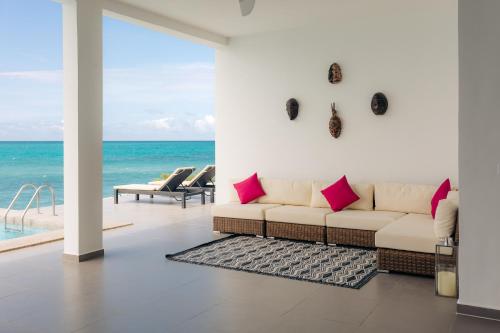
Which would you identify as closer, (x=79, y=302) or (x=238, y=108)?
(x=79, y=302)

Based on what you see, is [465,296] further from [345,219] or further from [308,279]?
[345,219]

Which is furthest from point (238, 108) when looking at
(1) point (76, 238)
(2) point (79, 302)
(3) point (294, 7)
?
(2) point (79, 302)

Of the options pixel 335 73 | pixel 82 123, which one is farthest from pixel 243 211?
pixel 82 123

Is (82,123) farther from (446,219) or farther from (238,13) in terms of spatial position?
(446,219)

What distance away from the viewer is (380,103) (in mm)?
7168

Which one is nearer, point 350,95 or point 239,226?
point 239,226

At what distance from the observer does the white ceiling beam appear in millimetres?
6341

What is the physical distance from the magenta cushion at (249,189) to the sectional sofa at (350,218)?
99mm

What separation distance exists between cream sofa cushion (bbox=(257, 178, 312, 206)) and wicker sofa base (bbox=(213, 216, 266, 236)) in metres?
0.68

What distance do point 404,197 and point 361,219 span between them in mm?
776

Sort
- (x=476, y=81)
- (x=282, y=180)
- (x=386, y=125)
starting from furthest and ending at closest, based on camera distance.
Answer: (x=282, y=180)
(x=386, y=125)
(x=476, y=81)

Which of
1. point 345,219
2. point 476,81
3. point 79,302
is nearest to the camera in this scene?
point 476,81

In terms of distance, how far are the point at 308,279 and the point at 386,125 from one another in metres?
3.13

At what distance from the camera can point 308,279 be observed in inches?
195
